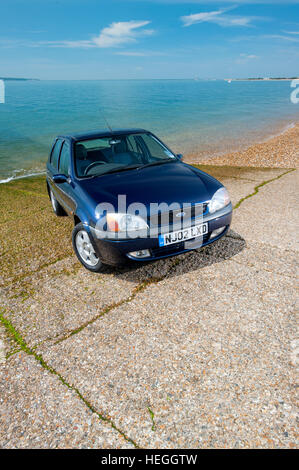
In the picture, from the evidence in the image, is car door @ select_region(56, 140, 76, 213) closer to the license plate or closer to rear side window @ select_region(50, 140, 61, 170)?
rear side window @ select_region(50, 140, 61, 170)

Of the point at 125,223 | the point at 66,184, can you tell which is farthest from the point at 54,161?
the point at 125,223

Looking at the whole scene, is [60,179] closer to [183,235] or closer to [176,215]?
[176,215]

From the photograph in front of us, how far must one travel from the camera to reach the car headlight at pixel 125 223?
3027 millimetres

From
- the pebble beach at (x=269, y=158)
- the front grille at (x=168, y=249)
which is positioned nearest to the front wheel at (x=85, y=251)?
the front grille at (x=168, y=249)

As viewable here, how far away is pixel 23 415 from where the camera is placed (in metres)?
1.99

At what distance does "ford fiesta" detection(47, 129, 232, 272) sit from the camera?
3.06 meters

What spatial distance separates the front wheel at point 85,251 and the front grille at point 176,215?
2.54ft

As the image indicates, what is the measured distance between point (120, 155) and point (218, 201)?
1.56 metres

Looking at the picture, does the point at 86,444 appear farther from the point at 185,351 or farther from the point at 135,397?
the point at 185,351

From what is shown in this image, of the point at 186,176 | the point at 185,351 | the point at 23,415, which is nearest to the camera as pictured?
the point at 23,415

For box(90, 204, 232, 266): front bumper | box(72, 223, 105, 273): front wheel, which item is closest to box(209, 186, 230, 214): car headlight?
box(90, 204, 232, 266): front bumper

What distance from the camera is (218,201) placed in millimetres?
3473

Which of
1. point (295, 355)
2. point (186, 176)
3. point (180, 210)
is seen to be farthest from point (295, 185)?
point (295, 355)

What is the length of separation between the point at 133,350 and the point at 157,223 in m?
1.22
